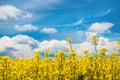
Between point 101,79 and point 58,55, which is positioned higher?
point 58,55

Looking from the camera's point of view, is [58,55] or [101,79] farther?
[101,79]

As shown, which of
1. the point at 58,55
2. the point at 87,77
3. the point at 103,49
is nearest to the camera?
the point at 58,55

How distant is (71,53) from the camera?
39.8 feet

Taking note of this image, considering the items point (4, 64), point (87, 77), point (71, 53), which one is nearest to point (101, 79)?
point (87, 77)

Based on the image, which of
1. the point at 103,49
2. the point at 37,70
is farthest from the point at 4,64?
the point at 103,49

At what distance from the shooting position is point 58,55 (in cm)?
1067

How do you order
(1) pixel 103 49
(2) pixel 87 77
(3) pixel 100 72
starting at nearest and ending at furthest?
(2) pixel 87 77 < (3) pixel 100 72 < (1) pixel 103 49

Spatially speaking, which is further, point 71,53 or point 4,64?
point 71,53

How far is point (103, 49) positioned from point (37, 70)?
9.76 feet

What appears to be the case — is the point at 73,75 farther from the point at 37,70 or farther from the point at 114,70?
the point at 114,70

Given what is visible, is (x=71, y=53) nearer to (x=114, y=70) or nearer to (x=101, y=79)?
(x=101, y=79)

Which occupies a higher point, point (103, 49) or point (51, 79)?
point (103, 49)

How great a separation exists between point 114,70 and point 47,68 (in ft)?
9.94

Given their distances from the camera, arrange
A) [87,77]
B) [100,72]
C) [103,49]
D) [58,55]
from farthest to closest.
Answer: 1. [103,49]
2. [100,72]
3. [87,77]
4. [58,55]
